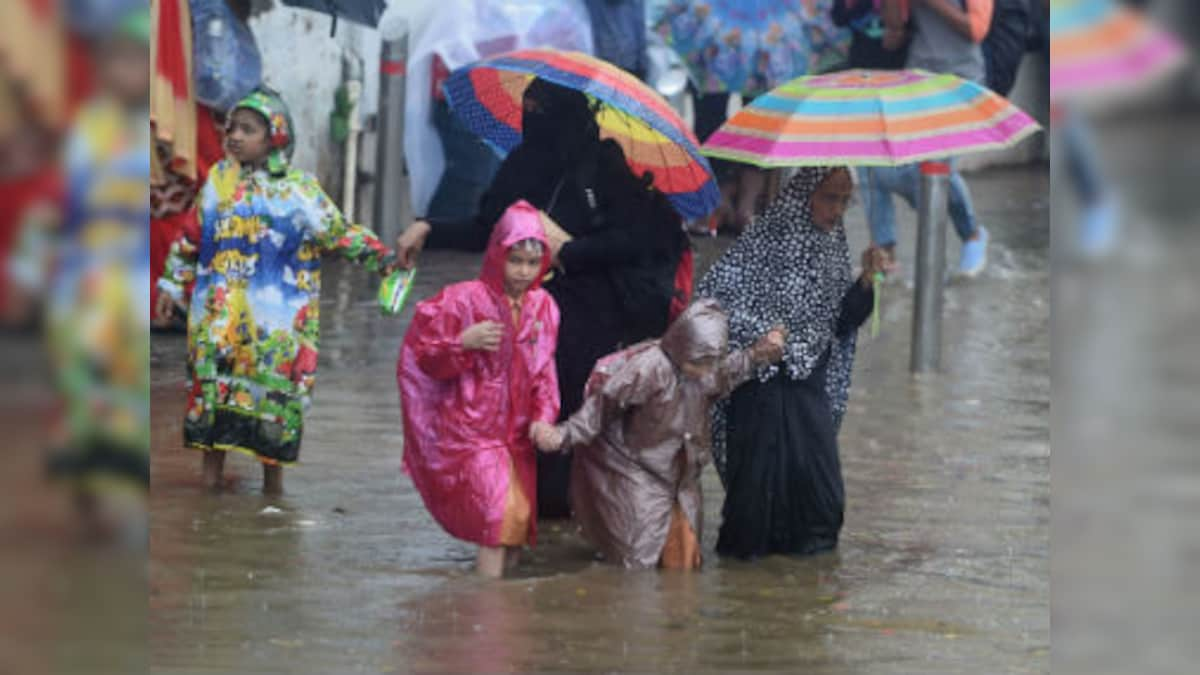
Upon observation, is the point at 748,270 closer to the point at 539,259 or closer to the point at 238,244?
the point at 539,259

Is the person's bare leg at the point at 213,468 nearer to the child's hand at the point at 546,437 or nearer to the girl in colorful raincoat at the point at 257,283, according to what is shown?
the girl in colorful raincoat at the point at 257,283

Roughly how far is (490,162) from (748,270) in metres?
5.63

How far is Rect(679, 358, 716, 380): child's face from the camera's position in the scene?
6.19 m

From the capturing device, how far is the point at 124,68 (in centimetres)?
174

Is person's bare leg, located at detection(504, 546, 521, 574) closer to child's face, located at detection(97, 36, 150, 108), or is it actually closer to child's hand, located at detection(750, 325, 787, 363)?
child's hand, located at detection(750, 325, 787, 363)

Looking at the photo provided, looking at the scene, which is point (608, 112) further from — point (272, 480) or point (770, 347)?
point (272, 480)

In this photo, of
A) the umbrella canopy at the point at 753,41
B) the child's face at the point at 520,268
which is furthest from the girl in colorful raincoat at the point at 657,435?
the umbrella canopy at the point at 753,41

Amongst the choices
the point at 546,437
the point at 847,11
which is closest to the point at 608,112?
the point at 546,437

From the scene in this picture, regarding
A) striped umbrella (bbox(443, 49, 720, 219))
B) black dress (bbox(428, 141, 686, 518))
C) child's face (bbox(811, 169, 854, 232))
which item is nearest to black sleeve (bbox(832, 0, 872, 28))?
striped umbrella (bbox(443, 49, 720, 219))

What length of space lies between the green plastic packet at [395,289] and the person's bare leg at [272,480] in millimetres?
815

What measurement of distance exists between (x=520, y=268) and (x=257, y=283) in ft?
3.90

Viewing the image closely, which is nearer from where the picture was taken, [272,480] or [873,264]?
[873,264]

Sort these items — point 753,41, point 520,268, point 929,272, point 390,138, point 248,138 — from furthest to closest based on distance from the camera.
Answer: point 753,41 < point 390,138 < point 929,272 < point 248,138 < point 520,268

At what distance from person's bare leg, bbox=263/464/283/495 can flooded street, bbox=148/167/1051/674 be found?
2.0 inches
